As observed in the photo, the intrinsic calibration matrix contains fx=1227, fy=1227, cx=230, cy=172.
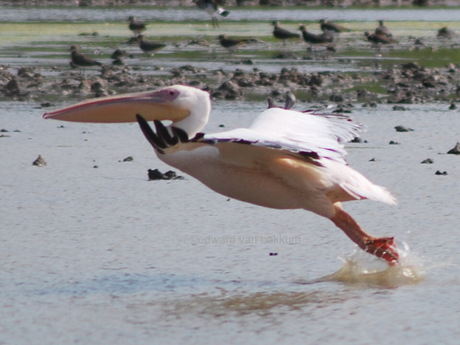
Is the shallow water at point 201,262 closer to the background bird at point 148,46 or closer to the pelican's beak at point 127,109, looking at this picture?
the pelican's beak at point 127,109

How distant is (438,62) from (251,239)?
14.1m

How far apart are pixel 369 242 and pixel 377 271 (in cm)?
15

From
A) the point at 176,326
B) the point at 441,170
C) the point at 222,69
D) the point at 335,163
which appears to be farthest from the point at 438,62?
the point at 176,326

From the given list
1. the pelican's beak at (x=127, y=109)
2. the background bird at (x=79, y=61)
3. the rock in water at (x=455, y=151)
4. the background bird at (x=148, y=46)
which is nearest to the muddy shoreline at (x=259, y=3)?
the background bird at (x=148, y=46)

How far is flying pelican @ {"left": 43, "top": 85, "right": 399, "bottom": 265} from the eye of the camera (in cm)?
563

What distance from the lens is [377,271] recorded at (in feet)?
19.4

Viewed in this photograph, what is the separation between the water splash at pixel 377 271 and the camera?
5672 mm

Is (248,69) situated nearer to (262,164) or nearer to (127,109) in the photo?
(127,109)

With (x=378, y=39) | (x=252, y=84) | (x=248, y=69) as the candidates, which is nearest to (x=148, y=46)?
(x=248, y=69)

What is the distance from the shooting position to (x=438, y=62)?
20078 mm

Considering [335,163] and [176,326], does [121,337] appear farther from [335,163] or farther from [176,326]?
[335,163]

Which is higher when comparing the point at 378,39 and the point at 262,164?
the point at 262,164

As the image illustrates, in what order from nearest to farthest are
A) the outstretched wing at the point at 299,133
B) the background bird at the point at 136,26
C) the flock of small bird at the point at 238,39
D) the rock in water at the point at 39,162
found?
1. the outstretched wing at the point at 299,133
2. the rock in water at the point at 39,162
3. the flock of small bird at the point at 238,39
4. the background bird at the point at 136,26

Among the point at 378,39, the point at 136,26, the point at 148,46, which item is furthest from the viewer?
the point at 136,26
